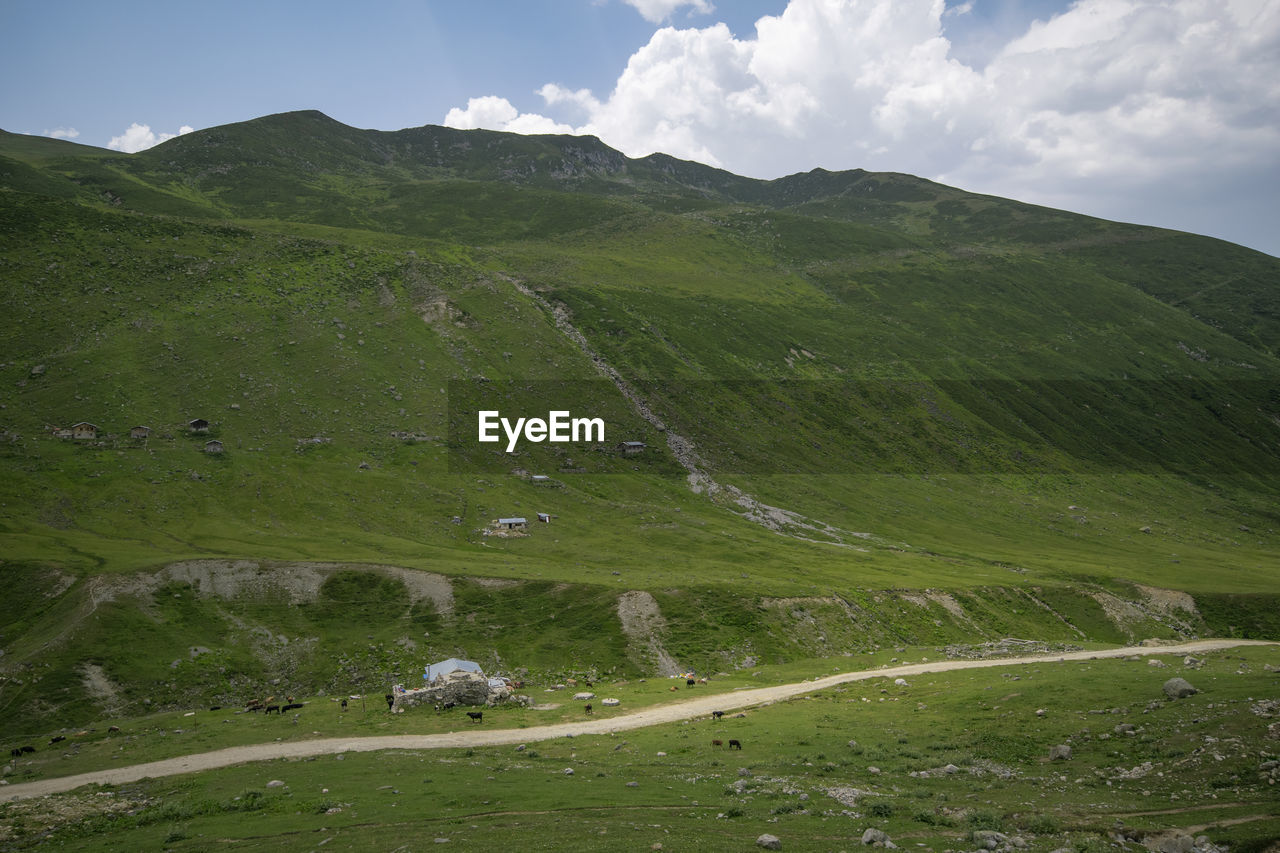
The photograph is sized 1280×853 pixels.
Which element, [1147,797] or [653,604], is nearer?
[1147,797]

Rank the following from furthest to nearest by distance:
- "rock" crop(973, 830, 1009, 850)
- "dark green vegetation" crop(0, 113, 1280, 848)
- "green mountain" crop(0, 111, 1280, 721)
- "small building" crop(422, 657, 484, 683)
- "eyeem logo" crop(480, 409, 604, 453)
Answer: "eyeem logo" crop(480, 409, 604, 453) → "green mountain" crop(0, 111, 1280, 721) → "dark green vegetation" crop(0, 113, 1280, 848) → "small building" crop(422, 657, 484, 683) → "rock" crop(973, 830, 1009, 850)

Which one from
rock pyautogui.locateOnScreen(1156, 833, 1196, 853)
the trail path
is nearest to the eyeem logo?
the trail path

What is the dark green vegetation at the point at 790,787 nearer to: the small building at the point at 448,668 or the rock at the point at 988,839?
the rock at the point at 988,839

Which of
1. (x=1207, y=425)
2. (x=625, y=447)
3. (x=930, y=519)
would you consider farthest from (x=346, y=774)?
(x=1207, y=425)

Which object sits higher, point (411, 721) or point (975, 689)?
point (975, 689)

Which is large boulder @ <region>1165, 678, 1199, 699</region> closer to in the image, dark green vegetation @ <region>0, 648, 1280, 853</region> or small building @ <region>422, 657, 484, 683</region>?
dark green vegetation @ <region>0, 648, 1280, 853</region>

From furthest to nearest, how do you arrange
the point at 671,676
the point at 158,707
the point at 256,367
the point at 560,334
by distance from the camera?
the point at 560,334
the point at 256,367
the point at 671,676
the point at 158,707

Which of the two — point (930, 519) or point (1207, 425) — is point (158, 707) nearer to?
point (930, 519)
